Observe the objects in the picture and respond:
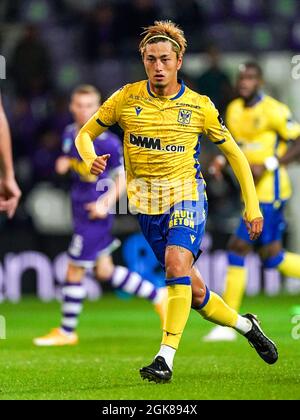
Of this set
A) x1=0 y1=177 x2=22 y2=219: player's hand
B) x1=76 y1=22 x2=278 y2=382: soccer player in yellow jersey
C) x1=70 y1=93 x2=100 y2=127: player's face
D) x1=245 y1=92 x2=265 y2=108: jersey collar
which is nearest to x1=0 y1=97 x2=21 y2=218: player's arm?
x1=0 y1=177 x2=22 y2=219: player's hand

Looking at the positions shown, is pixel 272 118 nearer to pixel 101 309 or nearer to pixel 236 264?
pixel 236 264

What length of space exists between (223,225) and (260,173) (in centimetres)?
447

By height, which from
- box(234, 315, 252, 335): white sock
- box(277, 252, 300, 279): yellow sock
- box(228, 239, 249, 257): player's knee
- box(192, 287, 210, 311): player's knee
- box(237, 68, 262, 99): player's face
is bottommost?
box(234, 315, 252, 335): white sock

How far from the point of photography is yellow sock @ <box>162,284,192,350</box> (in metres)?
7.31

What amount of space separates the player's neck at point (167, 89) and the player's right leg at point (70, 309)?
3408 mm

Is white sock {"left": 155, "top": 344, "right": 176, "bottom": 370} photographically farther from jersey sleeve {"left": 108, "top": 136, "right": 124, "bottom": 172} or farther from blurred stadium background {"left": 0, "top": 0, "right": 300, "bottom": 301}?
blurred stadium background {"left": 0, "top": 0, "right": 300, "bottom": 301}

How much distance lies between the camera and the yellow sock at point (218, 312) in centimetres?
782

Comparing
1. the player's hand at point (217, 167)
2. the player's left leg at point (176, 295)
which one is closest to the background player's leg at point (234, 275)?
the player's hand at point (217, 167)

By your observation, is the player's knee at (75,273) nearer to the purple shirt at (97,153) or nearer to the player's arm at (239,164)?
the purple shirt at (97,153)

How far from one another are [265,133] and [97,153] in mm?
1512

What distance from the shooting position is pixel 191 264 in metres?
7.49

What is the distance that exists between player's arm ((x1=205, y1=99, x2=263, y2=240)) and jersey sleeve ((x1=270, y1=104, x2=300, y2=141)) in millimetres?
3137

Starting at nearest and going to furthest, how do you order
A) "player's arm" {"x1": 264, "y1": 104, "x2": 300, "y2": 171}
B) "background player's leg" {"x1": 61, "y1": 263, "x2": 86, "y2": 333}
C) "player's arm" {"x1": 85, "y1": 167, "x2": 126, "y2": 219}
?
"player's arm" {"x1": 85, "y1": 167, "x2": 126, "y2": 219}, "background player's leg" {"x1": 61, "y1": 263, "x2": 86, "y2": 333}, "player's arm" {"x1": 264, "y1": 104, "x2": 300, "y2": 171}

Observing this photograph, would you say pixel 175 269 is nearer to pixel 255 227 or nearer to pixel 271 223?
pixel 255 227
